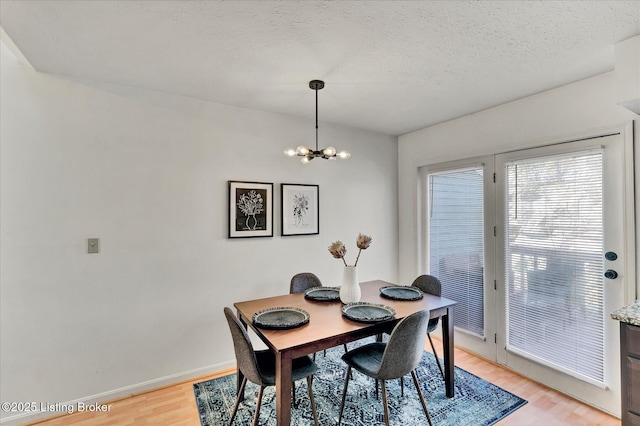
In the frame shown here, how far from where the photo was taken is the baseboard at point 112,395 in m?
2.09

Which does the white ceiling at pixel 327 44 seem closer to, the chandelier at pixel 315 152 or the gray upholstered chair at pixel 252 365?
the chandelier at pixel 315 152

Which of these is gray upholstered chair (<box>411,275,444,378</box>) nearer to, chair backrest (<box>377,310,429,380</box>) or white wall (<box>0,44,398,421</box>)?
chair backrest (<box>377,310,429,380</box>)

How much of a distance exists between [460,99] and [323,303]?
2188mm

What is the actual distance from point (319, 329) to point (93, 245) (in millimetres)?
1852

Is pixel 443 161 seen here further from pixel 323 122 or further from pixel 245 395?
pixel 245 395

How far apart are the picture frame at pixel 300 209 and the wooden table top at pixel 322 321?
0.81m

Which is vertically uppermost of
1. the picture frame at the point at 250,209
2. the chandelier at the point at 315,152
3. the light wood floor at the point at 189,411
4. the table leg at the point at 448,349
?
the chandelier at the point at 315,152

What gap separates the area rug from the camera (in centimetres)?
210

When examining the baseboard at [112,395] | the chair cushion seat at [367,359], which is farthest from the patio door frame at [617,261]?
the baseboard at [112,395]

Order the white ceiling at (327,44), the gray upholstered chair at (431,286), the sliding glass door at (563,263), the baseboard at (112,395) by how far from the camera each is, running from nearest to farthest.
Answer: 1. the white ceiling at (327,44)
2. the baseboard at (112,395)
3. the sliding glass door at (563,263)
4. the gray upholstered chair at (431,286)

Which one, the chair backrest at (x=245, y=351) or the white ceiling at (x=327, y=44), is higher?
the white ceiling at (x=327, y=44)

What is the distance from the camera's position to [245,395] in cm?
237

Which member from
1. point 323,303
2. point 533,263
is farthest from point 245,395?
point 533,263

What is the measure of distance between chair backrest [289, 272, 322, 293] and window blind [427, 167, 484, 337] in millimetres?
1540
